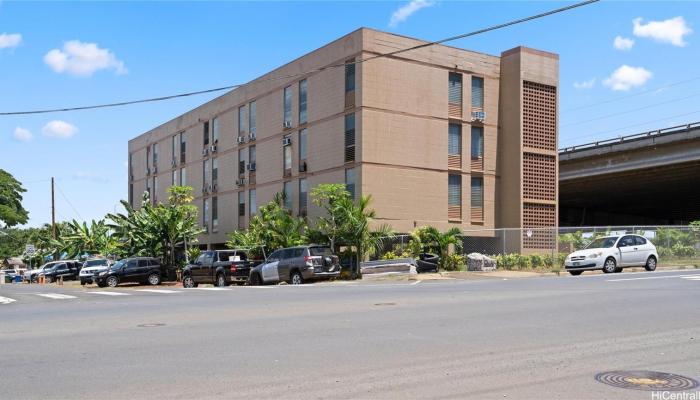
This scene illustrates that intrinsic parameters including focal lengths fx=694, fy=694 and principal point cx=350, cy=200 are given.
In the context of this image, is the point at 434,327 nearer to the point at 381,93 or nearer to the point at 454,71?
the point at 381,93

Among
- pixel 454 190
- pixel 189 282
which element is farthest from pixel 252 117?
pixel 189 282

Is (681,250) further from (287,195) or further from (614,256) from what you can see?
(287,195)

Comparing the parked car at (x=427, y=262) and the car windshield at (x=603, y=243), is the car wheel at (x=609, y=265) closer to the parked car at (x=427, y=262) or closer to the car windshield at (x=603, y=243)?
the car windshield at (x=603, y=243)

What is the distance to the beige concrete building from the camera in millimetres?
37500

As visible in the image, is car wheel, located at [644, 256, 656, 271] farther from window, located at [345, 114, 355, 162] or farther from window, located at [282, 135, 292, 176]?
window, located at [282, 135, 292, 176]

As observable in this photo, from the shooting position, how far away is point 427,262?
32.5 metres

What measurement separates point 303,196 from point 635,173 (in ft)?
84.8

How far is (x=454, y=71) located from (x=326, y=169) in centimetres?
928

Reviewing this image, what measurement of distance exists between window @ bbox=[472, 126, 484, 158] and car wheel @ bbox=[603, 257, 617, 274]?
50.3ft

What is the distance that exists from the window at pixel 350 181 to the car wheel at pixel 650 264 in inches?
610

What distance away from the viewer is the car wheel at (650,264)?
27.5 metres

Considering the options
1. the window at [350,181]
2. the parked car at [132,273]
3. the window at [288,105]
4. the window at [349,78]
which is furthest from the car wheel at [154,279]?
the window at [349,78]

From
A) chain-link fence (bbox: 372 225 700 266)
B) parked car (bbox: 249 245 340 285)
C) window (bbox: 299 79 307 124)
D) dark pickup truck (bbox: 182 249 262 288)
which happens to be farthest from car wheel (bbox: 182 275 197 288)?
window (bbox: 299 79 307 124)

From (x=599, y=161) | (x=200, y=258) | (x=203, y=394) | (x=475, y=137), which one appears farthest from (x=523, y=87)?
(x=203, y=394)
